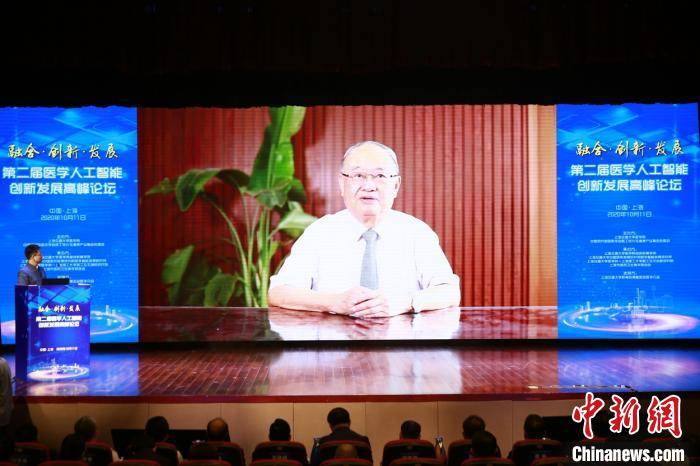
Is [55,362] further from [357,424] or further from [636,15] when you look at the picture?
[636,15]

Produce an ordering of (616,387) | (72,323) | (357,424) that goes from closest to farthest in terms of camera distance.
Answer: (357,424)
(616,387)
(72,323)

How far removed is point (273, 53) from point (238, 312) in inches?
116

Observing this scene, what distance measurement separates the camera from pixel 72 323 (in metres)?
5.50

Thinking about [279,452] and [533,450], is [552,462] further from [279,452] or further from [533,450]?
Answer: [279,452]

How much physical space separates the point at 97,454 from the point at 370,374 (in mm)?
2704

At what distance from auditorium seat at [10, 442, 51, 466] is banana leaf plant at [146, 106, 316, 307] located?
4.13 metres

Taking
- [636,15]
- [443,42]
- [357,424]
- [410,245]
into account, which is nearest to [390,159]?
[410,245]


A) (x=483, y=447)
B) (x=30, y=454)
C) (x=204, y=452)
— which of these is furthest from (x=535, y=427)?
(x=30, y=454)

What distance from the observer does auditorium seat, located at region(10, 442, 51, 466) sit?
329 cm

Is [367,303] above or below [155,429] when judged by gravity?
above

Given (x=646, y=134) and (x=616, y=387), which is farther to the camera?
(x=646, y=134)

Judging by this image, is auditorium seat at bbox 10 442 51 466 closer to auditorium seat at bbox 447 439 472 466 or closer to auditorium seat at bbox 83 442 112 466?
auditorium seat at bbox 83 442 112 466

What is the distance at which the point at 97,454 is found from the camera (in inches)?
133

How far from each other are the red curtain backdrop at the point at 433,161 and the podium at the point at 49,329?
81.4 inches
